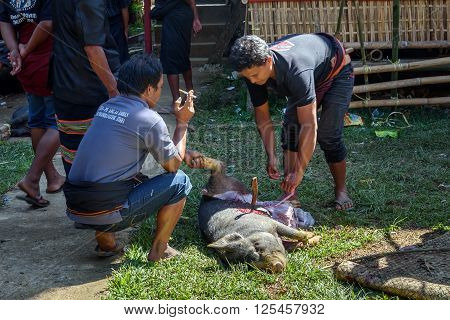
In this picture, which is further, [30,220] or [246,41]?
[30,220]

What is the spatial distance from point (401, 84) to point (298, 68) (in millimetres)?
3921

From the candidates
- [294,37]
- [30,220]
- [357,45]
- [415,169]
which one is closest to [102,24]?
[294,37]

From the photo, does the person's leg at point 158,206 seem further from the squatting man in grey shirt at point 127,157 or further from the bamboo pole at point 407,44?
the bamboo pole at point 407,44

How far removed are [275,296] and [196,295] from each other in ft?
1.60

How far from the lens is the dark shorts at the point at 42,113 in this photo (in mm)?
6055

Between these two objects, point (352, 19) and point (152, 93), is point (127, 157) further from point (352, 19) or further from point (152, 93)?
point (352, 19)

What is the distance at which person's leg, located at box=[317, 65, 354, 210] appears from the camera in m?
5.59

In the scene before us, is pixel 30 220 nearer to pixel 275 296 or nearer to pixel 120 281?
pixel 120 281

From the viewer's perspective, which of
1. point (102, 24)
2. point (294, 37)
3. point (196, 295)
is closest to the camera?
point (196, 295)

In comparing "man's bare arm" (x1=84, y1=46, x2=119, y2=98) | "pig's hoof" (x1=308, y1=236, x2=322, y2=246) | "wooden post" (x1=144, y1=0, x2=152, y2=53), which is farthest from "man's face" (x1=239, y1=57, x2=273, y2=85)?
"wooden post" (x1=144, y1=0, x2=152, y2=53)

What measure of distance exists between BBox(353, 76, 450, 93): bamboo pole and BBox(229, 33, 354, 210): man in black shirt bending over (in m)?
2.90

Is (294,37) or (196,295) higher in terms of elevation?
(294,37)

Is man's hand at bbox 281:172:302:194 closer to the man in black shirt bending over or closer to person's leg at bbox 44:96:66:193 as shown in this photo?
the man in black shirt bending over

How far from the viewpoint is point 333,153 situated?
18.8ft
